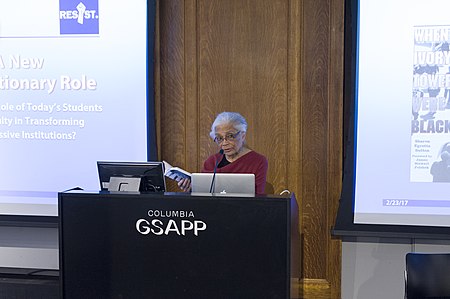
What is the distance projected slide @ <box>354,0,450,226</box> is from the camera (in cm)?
335

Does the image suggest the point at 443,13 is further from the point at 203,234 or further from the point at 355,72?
the point at 203,234

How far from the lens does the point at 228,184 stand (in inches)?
105

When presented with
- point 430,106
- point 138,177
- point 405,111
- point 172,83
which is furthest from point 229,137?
point 430,106

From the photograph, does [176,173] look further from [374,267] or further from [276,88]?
[374,267]

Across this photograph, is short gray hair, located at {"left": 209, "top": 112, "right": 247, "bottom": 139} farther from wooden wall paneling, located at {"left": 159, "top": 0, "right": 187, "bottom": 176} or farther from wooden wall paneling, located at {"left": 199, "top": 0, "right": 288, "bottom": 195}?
wooden wall paneling, located at {"left": 159, "top": 0, "right": 187, "bottom": 176}

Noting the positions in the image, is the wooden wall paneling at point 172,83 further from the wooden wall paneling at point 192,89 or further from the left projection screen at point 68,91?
the left projection screen at point 68,91

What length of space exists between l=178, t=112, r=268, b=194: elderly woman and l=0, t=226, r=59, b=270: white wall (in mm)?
1303

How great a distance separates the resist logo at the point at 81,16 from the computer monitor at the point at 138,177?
1.21 m

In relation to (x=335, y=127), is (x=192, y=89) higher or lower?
higher

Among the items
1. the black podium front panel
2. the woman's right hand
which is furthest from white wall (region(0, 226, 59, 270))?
the black podium front panel

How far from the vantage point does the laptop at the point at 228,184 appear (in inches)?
105

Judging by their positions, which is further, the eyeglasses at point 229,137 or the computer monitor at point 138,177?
the eyeglasses at point 229,137

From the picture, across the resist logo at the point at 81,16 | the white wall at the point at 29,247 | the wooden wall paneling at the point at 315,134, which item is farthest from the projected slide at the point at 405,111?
the white wall at the point at 29,247

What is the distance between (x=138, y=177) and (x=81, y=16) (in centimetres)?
139
